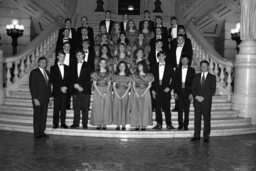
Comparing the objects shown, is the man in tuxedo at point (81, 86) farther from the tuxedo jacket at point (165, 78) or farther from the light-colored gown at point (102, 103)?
the tuxedo jacket at point (165, 78)

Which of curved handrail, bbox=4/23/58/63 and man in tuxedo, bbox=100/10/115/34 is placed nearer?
curved handrail, bbox=4/23/58/63

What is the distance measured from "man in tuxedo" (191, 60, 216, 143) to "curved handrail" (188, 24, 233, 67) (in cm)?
225

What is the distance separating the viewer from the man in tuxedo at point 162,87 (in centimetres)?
757

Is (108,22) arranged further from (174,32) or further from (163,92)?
(163,92)

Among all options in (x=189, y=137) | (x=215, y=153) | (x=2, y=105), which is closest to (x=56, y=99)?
(x=2, y=105)

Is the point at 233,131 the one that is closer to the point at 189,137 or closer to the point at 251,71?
the point at 189,137

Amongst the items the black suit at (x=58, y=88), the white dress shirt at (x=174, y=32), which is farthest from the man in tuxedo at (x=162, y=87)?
the white dress shirt at (x=174, y=32)

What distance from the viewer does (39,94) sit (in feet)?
23.2

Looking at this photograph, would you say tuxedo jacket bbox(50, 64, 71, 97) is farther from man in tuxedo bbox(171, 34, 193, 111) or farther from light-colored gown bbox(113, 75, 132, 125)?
man in tuxedo bbox(171, 34, 193, 111)

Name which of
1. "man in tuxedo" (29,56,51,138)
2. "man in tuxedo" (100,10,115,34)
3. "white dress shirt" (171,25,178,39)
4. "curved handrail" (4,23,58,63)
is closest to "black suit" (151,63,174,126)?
"white dress shirt" (171,25,178,39)

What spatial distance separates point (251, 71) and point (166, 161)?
4.28 m

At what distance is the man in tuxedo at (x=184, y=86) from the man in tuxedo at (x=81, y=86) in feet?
6.00

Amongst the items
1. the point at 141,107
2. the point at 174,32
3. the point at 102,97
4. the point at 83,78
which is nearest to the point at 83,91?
the point at 83,78

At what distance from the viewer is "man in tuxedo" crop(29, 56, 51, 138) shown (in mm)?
7047
